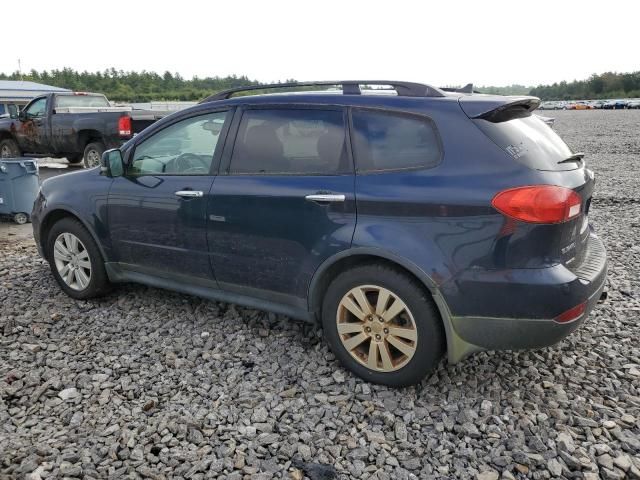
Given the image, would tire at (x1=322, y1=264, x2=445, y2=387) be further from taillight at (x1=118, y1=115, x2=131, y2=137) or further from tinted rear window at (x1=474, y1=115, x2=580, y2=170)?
taillight at (x1=118, y1=115, x2=131, y2=137)

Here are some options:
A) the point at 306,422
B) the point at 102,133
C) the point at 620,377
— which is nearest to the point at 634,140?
the point at 102,133

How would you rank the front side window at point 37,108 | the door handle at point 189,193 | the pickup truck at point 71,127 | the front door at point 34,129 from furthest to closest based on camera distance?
the front side window at point 37,108
the front door at point 34,129
the pickup truck at point 71,127
the door handle at point 189,193

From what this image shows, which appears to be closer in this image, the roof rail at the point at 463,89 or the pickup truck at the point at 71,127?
the roof rail at the point at 463,89

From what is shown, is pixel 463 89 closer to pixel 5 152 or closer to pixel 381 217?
pixel 381 217

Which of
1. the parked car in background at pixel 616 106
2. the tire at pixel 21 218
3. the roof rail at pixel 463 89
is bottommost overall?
the parked car in background at pixel 616 106

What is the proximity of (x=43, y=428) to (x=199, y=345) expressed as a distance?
117 centimetres

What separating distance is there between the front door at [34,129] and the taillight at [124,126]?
9.06 feet

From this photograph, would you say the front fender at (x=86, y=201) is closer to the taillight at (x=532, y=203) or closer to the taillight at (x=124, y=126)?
the taillight at (x=532, y=203)

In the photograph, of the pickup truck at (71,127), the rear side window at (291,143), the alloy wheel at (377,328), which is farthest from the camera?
the pickup truck at (71,127)

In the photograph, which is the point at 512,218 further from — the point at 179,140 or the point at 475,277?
the point at 179,140

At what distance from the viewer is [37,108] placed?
1346 centimetres

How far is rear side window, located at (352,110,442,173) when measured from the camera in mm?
3074

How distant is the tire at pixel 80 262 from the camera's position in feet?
15.0

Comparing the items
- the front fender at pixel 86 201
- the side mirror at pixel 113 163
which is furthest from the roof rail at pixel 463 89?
the front fender at pixel 86 201
